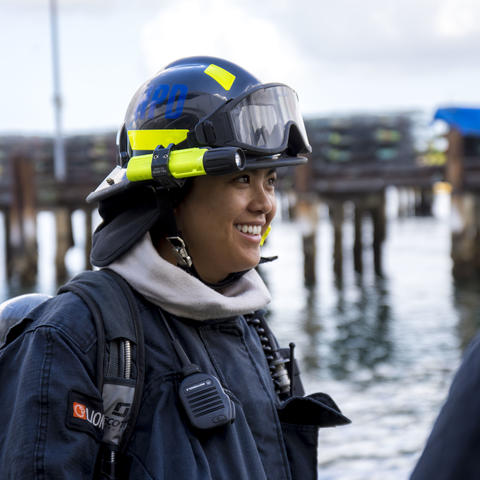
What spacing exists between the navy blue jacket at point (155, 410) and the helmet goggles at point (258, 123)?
0.46m

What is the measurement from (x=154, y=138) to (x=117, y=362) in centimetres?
66

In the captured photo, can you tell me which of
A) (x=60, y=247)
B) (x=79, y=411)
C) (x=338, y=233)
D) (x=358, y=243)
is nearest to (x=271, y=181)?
(x=79, y=411)

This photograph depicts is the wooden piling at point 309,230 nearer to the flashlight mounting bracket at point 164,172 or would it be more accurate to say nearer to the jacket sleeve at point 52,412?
the flashlight mounting bracket at point 164,172

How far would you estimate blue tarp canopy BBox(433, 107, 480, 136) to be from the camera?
1259 centimetres

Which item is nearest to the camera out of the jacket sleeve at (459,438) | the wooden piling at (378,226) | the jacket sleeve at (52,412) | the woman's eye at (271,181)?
the jacket sleeve at (459,438)

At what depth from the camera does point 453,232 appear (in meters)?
21.6

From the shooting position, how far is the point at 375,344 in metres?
14.7

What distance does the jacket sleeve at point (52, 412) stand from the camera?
172 cm

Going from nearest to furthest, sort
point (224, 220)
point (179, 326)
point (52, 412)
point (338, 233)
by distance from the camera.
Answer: point (52, 412), point (179, 326), point (224, 220), point (338, 233)

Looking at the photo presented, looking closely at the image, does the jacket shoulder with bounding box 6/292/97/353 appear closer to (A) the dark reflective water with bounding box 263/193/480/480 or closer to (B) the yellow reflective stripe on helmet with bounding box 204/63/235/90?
(B) the yellow reflective stripe on helmet with bounding box 204/63/235/90

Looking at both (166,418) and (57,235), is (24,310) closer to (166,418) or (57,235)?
(166,418)

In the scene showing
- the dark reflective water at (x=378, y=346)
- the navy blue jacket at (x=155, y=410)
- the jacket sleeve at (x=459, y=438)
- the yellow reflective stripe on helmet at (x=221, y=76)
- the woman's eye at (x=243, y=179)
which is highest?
the yellow reflective stripe on helmet at (x=221, y=76)

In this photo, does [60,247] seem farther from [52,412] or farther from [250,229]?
[52,412]

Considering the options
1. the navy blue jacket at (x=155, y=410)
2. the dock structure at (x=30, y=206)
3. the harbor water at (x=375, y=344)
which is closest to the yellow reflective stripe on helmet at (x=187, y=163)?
the navy blue jacket at (x=155, y=410)
